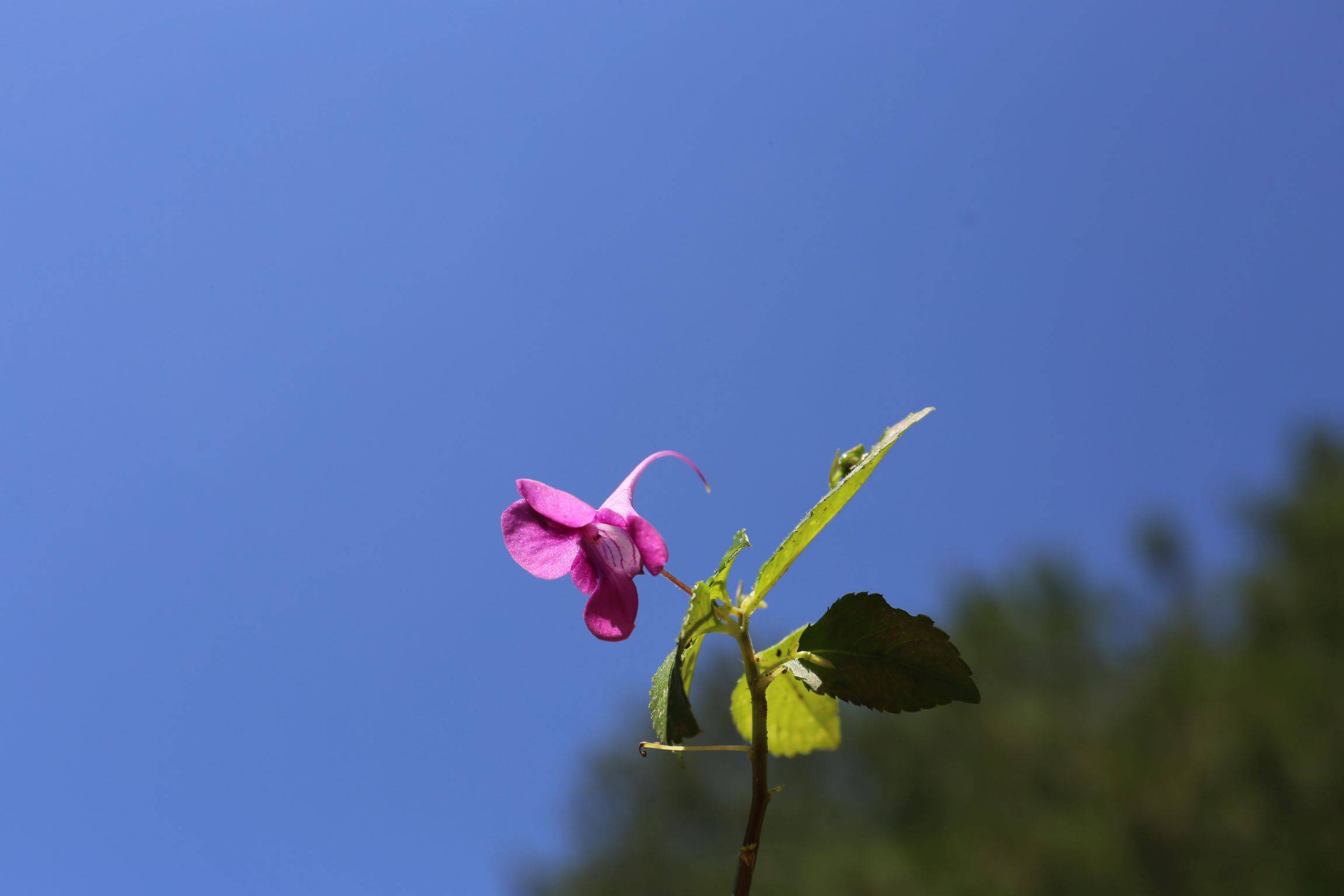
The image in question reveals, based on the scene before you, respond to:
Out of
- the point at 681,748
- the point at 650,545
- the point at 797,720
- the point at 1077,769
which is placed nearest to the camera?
the point at 681,748

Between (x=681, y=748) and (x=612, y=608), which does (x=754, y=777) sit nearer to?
(x=681, y=748)

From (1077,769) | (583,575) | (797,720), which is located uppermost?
(583,575)

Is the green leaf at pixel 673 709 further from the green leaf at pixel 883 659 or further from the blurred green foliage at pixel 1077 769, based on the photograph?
the blurred green foliage at pixel 1077 769

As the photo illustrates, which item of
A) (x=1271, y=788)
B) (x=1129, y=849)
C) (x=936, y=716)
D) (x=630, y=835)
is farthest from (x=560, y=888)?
(x=1271, y=788)

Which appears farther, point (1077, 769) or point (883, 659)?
point (1077, 769)

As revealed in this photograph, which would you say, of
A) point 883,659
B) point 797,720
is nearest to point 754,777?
point 883,659

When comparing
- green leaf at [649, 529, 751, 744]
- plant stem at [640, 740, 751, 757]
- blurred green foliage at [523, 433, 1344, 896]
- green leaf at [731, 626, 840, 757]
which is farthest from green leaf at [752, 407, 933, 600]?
blurred green foliage at [523, 433, 1344, 896]

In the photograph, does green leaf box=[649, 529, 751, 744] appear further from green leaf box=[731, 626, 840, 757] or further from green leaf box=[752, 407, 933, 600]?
green leaf box=[731, 626, 840, 757]
